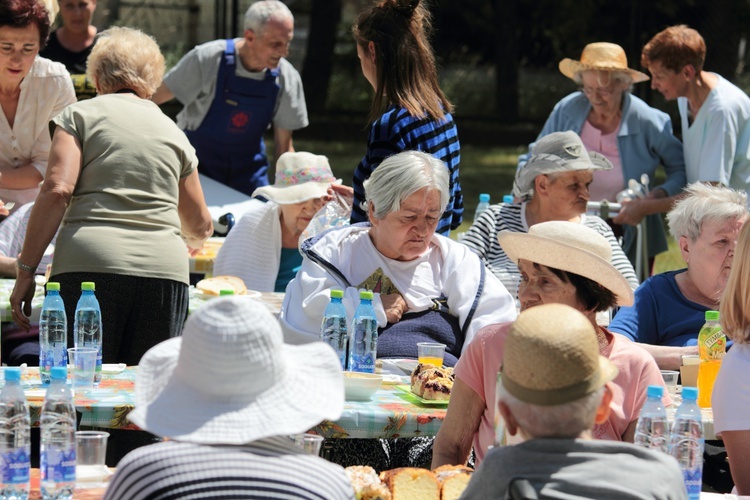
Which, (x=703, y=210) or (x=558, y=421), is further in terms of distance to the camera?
(x=703, y=210)

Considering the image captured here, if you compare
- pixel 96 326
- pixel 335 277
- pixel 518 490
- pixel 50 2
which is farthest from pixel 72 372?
pixel 50 2

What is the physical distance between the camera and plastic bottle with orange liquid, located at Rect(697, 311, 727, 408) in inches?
156

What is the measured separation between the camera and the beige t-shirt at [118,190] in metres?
4.27

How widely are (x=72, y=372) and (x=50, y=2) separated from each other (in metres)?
2.74

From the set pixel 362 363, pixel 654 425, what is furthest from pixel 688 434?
pixel 362 363

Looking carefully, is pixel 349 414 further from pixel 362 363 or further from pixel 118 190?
pixel 118 190

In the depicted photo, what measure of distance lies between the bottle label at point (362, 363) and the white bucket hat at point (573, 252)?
79 centimetres

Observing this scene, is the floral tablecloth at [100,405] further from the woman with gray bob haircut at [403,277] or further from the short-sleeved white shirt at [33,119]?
the short-sleeved white shirt at [33,119]

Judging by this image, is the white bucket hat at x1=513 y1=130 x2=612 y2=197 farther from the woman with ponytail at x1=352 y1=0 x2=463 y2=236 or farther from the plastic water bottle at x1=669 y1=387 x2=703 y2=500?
the plastic water bottle at x1=669 y1=387 x2=703 y2=500

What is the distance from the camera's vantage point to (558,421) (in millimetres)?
2162

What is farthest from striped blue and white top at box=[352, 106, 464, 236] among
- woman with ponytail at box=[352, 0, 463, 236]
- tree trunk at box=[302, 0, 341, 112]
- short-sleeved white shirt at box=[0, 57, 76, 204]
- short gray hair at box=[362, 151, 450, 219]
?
tree trunk at box=[302, 0, 341, 112]

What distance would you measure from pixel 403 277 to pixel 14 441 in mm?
2003

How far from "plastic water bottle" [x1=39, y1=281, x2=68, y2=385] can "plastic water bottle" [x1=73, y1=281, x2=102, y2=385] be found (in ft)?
0.16

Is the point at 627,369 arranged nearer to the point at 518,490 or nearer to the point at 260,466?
the point at 518,490
